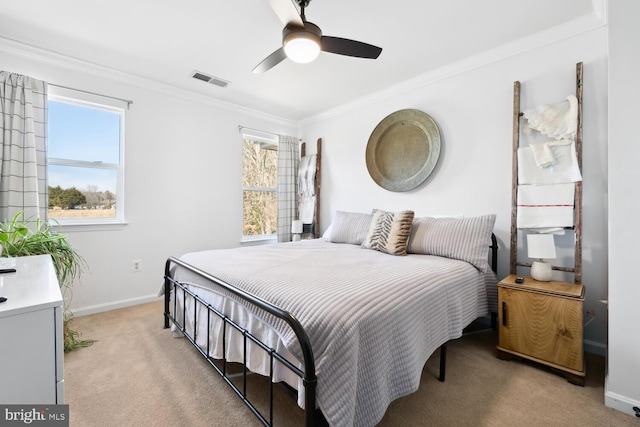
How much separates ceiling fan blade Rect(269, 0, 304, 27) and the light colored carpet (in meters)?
2.13

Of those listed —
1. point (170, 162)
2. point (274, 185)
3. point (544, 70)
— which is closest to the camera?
point (544, 70)

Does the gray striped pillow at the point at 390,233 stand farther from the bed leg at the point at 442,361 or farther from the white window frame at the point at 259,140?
the white window frame at the point at 259,140

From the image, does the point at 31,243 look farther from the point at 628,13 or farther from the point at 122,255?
the point at 628,13

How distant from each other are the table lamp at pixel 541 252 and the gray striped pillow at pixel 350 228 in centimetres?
140

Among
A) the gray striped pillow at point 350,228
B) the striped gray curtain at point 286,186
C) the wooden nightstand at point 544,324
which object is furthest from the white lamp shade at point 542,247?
the striped gray curtain at point 286,186

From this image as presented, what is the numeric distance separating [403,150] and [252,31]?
6.23ft

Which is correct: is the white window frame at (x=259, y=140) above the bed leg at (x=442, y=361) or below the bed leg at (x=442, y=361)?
above

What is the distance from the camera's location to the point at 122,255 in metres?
3.05

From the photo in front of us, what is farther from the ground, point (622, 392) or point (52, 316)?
point (52, 316)

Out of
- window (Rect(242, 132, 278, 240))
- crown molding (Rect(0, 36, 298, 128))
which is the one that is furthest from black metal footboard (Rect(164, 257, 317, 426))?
crown molding (Rect(0, 36, 298, 128))

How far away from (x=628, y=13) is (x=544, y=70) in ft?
2.94

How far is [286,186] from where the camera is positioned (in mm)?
4348

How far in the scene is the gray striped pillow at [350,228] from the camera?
119 inches

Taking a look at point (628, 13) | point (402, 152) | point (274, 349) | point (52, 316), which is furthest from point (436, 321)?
point (402, 152)
